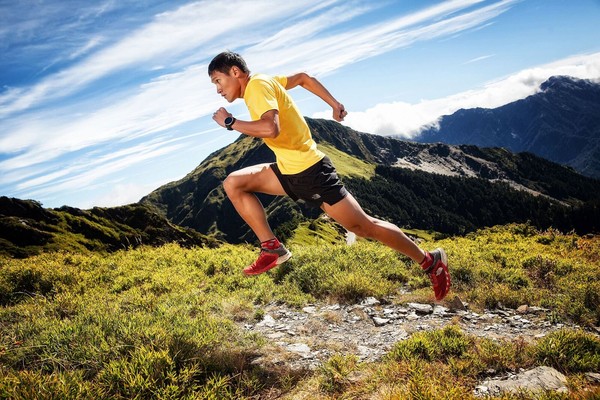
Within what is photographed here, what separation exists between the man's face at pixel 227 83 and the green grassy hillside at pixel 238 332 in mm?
3148

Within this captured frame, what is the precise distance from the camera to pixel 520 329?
5020 millimetres

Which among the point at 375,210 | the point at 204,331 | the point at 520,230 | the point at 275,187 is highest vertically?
the point at 275,187

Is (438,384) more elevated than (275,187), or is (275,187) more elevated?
(275,187)

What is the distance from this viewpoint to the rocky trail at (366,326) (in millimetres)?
4539

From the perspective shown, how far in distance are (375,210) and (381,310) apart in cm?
18806

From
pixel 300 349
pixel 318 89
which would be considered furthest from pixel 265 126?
Result: pixel 300 349

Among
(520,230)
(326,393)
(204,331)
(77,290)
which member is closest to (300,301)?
(204,331)

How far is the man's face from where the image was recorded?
14.8 feet

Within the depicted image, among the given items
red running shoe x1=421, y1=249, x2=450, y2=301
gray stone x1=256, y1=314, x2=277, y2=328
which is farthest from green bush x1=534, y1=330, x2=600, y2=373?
gray stone x1=256, y1=314, x2=277, y2=328

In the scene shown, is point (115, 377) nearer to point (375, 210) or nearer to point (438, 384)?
point (438, 384)

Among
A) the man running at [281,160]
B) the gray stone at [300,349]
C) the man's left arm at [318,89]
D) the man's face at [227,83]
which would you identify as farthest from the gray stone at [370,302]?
the man's face at [227,83]

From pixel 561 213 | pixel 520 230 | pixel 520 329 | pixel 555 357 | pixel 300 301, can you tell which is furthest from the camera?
pixel 561 213

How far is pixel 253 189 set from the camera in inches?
207

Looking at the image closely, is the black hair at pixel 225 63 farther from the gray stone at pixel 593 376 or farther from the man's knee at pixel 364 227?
the gray stone at pixel 593 376
